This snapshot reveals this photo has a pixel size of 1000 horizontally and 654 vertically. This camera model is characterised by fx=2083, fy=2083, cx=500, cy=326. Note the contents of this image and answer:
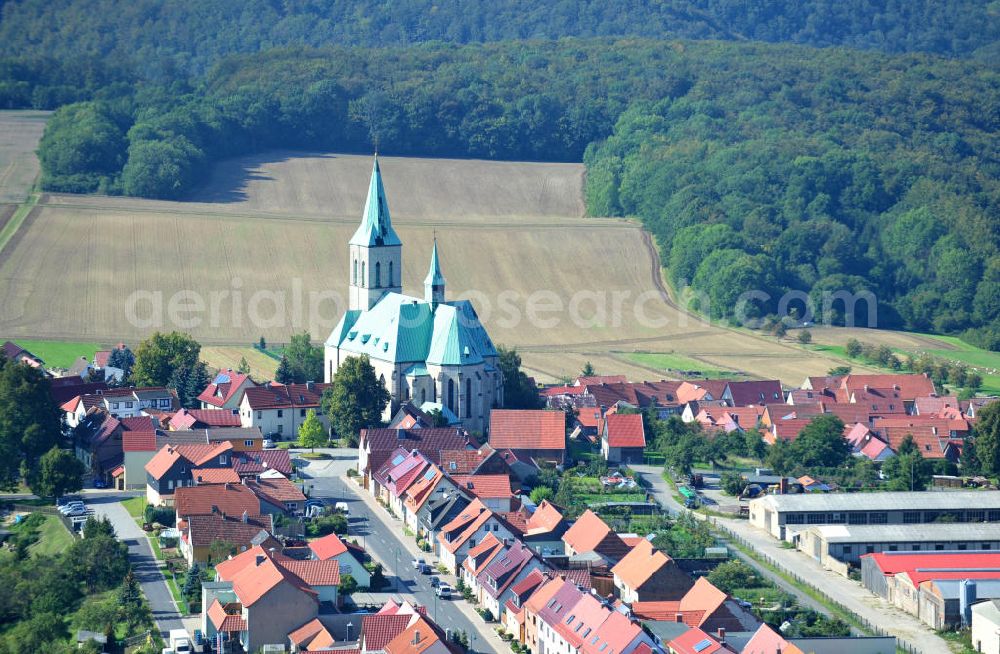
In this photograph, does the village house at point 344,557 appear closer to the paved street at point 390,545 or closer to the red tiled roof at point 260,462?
the paved street at point 390,545

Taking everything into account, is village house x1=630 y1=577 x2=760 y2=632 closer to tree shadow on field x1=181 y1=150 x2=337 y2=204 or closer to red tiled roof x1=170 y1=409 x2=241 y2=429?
red tiled roof x1=170 y1=409 x2=241 y2=429

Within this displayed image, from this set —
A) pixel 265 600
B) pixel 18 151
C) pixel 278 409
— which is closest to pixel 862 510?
pixel 265 600

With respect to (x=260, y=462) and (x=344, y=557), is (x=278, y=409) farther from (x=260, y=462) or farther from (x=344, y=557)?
(x=344, y=557)

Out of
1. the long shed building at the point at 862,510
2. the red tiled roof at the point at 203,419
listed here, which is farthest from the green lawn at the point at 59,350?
the long shed building at the point at 862,510

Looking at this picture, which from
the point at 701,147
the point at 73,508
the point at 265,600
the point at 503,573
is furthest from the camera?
the point at 701,147

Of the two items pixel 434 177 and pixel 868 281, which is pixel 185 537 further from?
pixel 434 177

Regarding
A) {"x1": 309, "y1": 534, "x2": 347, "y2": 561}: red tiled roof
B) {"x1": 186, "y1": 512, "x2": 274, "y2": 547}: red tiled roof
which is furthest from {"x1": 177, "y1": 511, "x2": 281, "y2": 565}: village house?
{"x1": 309, "y1": 534, "x2": 347, "y2": 561}: red tiled roof
